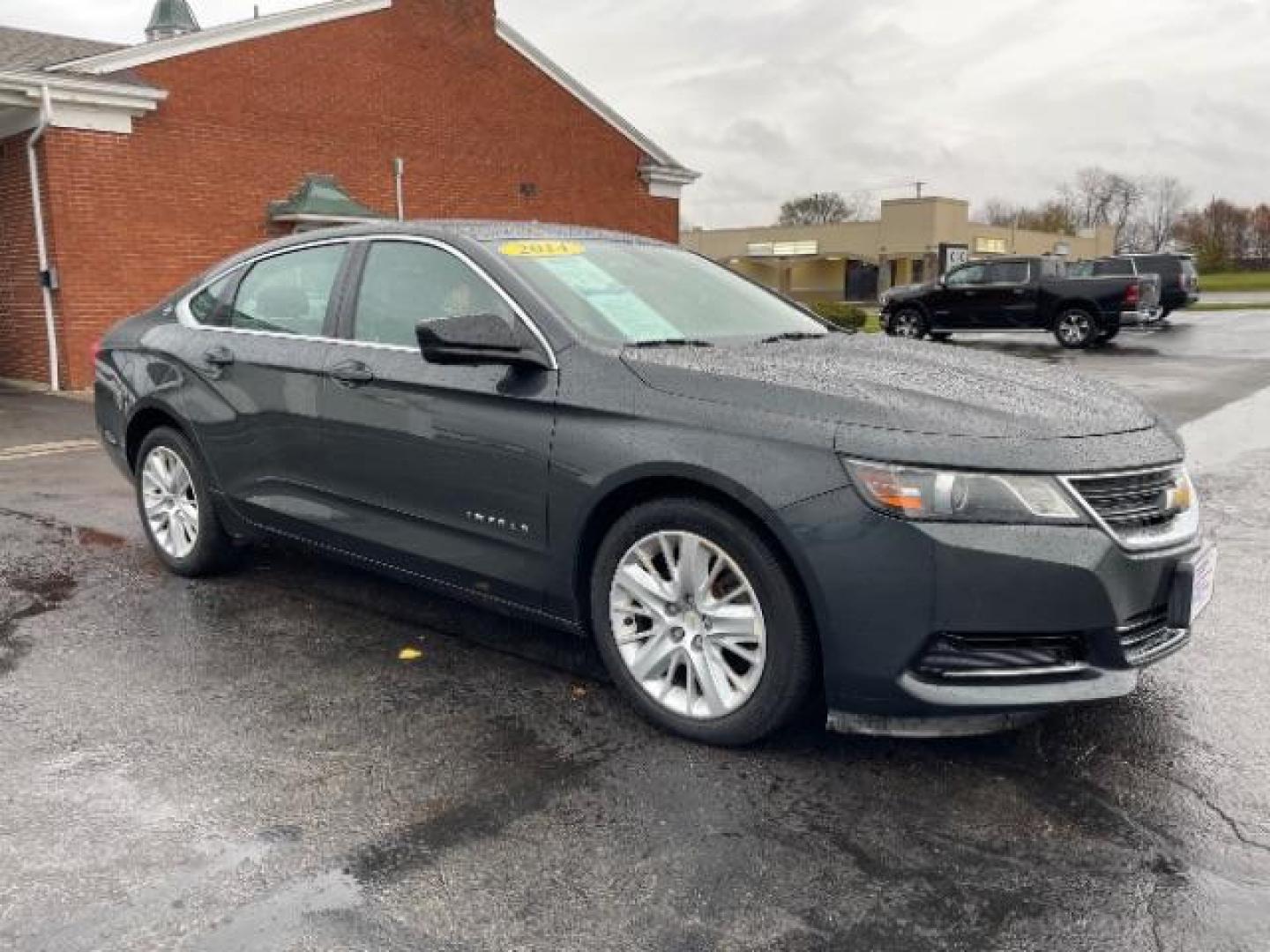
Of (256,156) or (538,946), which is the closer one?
(538,946)

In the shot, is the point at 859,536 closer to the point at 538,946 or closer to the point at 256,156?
the point at 538,946

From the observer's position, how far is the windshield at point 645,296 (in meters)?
3.73

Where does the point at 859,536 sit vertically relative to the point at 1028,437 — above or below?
below

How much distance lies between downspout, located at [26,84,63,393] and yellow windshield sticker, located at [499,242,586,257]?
10.6m

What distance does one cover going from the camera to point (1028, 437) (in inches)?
115

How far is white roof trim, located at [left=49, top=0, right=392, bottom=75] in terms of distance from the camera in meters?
12.9

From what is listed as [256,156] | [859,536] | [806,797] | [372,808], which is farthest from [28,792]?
[256,156]

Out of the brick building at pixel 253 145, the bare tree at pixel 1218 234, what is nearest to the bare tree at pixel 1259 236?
the bare tree at pixel 1218 234

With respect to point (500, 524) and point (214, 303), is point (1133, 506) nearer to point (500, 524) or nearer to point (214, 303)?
point (500, 524)

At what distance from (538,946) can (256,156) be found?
47.3ft

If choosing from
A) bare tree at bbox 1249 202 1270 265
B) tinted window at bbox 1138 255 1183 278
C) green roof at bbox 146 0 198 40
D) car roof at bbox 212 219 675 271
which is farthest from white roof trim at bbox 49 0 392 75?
bare tree at bbox 1249 202 1270 265

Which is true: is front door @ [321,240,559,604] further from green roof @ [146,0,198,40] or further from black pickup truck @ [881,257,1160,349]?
green roof @ [146,0,198,40]

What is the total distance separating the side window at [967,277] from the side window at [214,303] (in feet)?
59.8

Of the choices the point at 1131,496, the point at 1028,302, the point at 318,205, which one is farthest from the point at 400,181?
the point at 1131,496
